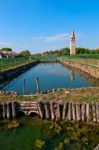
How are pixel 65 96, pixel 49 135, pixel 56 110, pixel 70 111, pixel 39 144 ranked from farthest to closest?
pixel 65 96, pixel 56 110, pixel 70 111, pixel 49 135, pixel 39 144

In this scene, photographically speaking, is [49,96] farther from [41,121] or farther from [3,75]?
[3,75]

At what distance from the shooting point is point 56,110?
17297mm

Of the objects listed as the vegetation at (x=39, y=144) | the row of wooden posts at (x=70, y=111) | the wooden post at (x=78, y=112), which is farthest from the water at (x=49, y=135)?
the wooden post at (x=78, y=112)

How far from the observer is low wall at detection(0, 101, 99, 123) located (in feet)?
54.1

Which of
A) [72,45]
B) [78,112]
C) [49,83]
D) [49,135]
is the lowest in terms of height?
[49,83]

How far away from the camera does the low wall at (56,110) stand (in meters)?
16.5

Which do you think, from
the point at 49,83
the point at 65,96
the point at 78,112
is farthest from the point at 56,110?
the point at 49,83

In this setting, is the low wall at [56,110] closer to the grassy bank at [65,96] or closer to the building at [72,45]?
the grassy bank at [65,96]

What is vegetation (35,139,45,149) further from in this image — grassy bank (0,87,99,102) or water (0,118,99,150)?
grassy bank (0,87,99,102)

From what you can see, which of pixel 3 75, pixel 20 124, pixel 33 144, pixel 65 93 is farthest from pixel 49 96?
pixel 3 75

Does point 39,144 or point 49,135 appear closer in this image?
point 39,144

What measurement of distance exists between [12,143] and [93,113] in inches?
188

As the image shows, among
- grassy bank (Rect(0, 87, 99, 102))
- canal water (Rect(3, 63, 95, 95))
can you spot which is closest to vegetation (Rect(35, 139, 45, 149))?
grassy bank (Rect(0, 87, 99, 102))

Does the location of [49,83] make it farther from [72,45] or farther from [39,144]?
[72,45]
